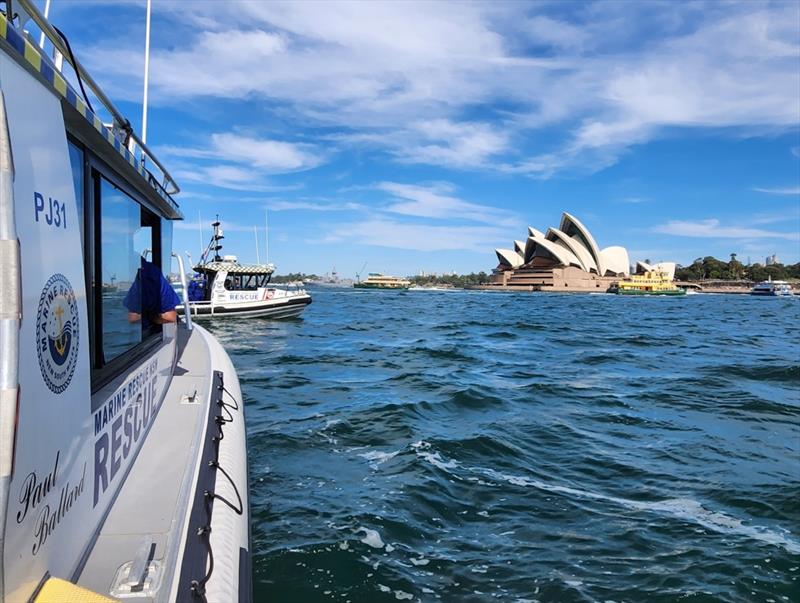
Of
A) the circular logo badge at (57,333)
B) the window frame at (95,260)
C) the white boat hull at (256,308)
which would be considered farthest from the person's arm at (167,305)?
the white boat hull at (256,308)

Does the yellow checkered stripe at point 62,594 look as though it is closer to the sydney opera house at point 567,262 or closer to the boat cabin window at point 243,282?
the boat cabin window at point 243,282

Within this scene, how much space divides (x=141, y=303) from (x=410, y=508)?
279 cm

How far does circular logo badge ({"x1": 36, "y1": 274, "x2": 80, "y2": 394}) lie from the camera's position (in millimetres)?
1407

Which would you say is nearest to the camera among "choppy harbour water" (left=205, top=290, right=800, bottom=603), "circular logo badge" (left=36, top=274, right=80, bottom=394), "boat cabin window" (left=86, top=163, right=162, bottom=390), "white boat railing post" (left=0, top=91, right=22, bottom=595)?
"white boat railing post" (left=0, top=91, right=22, bottom=595)

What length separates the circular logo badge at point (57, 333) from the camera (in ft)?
4.62

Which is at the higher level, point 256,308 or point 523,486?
point 256,308

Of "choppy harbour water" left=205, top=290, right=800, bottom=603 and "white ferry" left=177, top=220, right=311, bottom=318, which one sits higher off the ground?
"white ferry" left=177, top=220, right=311, bottom=318

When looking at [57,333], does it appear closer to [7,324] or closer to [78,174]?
[7,324]

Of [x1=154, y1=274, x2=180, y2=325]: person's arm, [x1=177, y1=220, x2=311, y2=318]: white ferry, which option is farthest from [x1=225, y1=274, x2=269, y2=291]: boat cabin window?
[x1=154, y1=274, x2=180, y2=325]: person's arm

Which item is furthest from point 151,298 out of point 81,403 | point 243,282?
point 243,282

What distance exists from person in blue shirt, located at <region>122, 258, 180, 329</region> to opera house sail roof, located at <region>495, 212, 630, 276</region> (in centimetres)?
10465

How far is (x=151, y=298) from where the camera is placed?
4.47 m

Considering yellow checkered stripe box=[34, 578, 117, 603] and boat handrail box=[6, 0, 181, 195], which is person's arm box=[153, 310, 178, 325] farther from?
yellow checkered stripe box=[34, 578, 117, 603]

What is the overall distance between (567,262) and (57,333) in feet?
358
